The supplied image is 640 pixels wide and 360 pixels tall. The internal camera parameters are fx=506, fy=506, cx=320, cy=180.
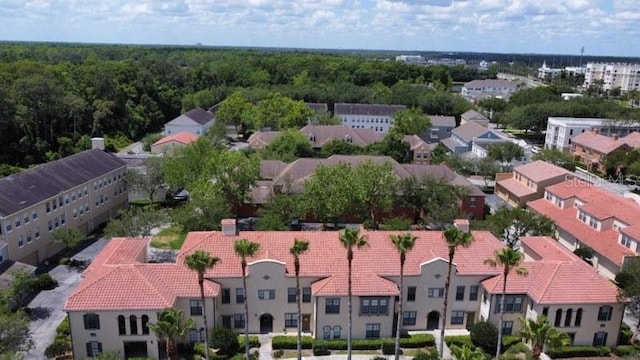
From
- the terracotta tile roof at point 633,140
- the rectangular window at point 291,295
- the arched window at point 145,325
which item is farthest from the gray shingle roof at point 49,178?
the terracotta tile roof at point 633,140

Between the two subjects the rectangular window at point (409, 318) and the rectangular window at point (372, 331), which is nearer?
the rectangular window at point (372, 331)

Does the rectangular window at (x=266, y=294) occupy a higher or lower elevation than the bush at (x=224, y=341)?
higher

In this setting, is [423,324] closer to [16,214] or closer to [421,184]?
[421,184]

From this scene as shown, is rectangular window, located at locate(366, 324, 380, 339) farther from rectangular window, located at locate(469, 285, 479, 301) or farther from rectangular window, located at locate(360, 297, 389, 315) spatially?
rectangular window, located at locate(469, 285, 479, 301)

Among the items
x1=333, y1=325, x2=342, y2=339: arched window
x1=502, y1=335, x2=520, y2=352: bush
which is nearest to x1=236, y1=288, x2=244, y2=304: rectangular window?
x1=333, y1=325, x2=342, y2=339: arched window

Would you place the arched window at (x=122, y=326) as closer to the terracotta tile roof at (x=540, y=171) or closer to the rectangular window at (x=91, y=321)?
the rectangular window at (x=91, y=321)
